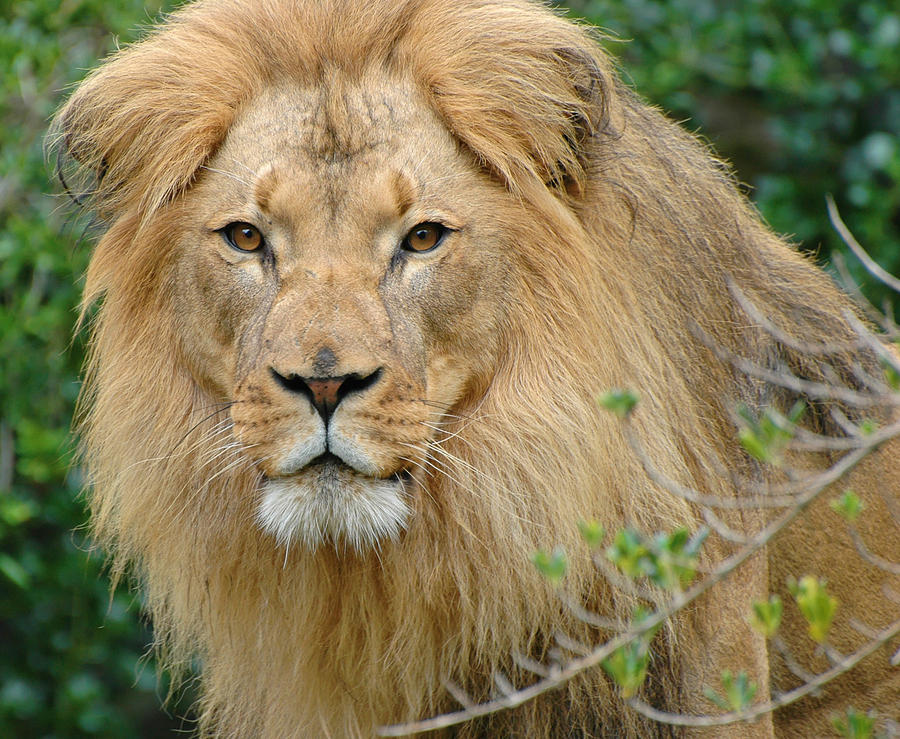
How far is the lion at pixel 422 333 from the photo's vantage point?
2715mm

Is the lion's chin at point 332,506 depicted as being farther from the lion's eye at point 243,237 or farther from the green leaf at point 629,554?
the green leaf at point 629,554

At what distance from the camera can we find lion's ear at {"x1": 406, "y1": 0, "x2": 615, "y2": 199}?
2848mm

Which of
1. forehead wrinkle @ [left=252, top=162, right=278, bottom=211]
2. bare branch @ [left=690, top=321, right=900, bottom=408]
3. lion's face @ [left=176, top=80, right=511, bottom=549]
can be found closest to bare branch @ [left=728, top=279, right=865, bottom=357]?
bare branch @ [left=690, top=321, right=900, bottom=408]

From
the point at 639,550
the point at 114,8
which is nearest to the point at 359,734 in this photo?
the point at 639,550

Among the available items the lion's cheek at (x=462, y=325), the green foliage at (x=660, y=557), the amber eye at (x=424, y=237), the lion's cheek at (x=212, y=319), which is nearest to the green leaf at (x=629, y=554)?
the green foliage at (x=660, y=557)

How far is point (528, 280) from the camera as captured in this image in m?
2.86

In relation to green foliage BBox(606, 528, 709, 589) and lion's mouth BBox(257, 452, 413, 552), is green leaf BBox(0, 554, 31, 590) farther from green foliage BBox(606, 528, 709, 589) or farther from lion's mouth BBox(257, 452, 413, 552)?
green foliage BBox(606, 528, 709, 589)

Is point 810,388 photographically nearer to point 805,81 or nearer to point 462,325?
point 462,325

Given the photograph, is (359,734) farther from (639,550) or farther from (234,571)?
(639,550)

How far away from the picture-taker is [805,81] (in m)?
5.74

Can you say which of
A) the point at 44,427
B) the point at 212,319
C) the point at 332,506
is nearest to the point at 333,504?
the point at 332,506

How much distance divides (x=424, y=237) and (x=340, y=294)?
0.25 metres

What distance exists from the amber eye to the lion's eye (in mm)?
329

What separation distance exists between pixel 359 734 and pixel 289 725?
23cm
